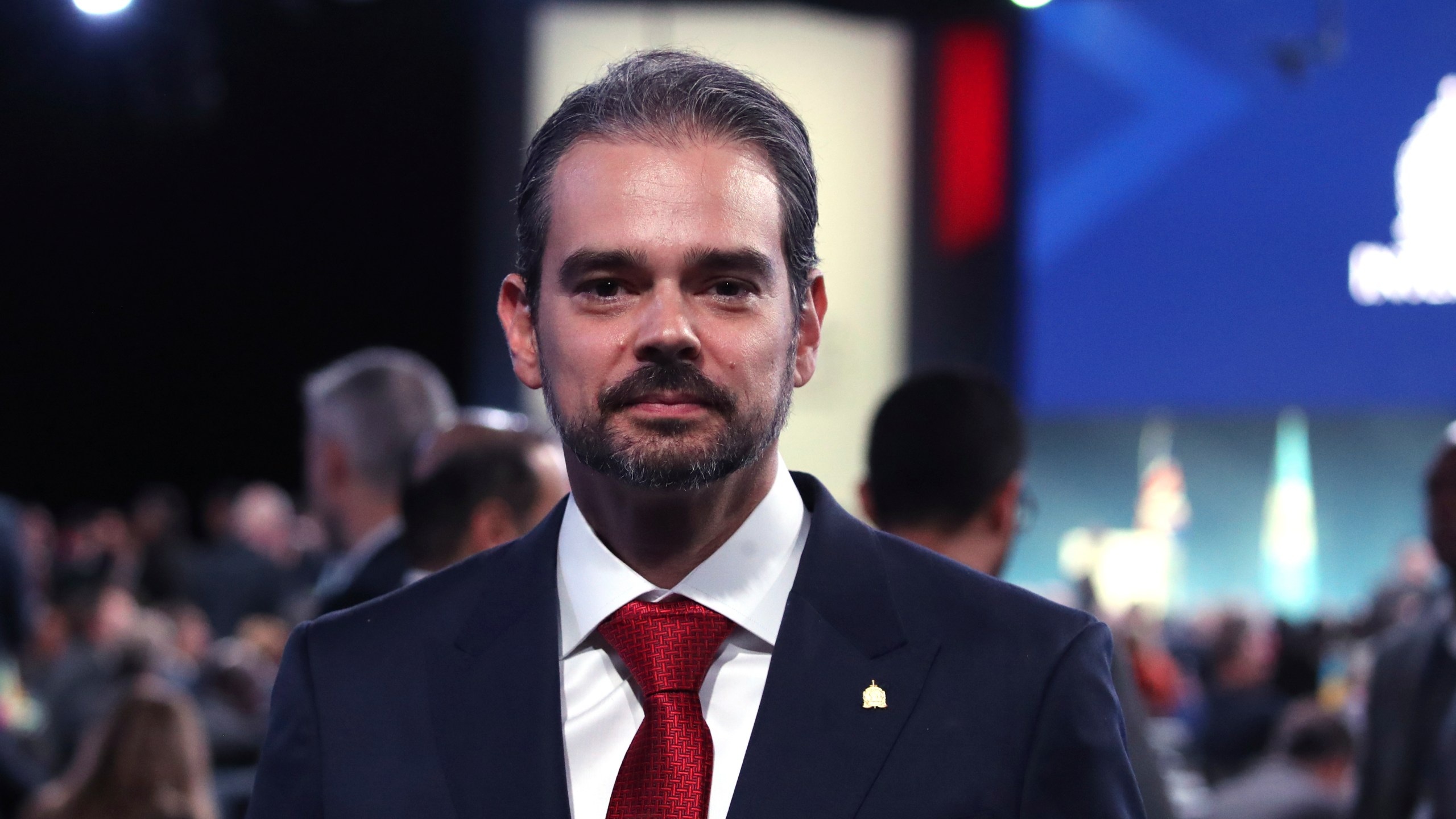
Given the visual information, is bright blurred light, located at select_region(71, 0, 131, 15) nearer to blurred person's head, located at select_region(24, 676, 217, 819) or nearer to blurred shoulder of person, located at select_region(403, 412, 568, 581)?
blurred shoulder of person, located at select_region(403, 412, 568, 581)

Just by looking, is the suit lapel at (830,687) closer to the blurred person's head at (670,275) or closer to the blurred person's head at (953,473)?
the blurred person's head at (670,275)

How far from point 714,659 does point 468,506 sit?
3.63 ft

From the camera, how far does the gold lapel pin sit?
120cm

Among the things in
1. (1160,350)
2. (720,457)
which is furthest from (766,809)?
(1160,350)

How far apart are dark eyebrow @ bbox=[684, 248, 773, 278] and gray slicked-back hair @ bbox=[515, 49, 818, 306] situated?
0.05 m

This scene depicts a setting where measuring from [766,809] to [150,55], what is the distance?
645 cm

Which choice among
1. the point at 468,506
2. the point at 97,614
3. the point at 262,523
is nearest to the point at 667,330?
the point at 468,506

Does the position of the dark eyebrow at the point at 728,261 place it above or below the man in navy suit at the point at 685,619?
above

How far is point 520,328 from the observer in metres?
1.33

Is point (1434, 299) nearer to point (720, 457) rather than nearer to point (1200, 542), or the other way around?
point (720, 457)

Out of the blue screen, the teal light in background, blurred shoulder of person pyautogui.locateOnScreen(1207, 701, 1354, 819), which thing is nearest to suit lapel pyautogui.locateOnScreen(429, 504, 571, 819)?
blurred shoulder of person pyautogui.locateOnScreen(1207, 701, 1354, 819)

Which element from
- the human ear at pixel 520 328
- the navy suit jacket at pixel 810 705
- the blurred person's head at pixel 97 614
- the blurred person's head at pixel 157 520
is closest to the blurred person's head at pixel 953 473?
the navy suit jacket at pixel 810 705

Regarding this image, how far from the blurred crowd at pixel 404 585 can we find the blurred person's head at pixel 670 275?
76cm

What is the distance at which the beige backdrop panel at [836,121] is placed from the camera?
5680mm
